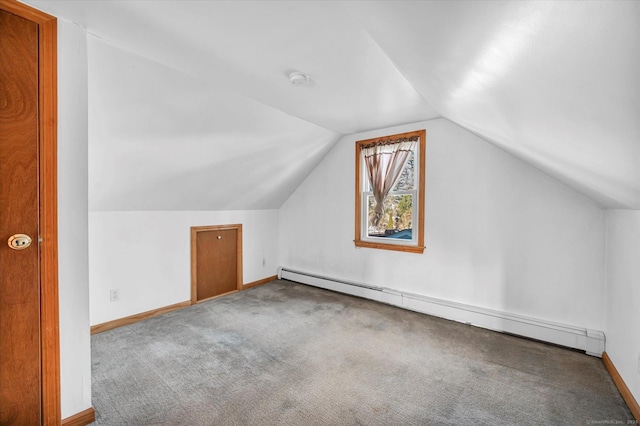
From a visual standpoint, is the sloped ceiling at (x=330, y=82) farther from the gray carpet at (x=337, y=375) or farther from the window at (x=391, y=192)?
the gray carpet at (x=337, y=375)

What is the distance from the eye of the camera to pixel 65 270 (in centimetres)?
161

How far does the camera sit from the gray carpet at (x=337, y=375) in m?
1.76

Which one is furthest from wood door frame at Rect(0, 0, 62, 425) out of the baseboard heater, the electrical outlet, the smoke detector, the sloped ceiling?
the baseboard heater

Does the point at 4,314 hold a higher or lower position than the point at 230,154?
lower

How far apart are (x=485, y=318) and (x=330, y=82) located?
8.71ft

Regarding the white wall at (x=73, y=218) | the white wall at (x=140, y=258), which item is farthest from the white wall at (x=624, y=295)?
the white wall at (x=140, y=258)

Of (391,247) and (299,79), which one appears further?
(391,247)

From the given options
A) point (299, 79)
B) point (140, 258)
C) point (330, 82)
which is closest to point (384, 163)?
point (330, 82)

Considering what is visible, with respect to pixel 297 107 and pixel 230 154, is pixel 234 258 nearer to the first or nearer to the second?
pixel 230 154

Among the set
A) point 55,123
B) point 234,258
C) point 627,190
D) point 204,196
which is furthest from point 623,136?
point 234,258

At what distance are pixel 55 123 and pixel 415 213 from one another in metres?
3.21

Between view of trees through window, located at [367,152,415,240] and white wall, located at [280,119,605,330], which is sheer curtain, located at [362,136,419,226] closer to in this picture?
view of trees through window, located at [367,152,415,240]

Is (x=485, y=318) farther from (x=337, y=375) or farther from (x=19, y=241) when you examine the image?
(x=19, y=241)

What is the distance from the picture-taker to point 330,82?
229cm
